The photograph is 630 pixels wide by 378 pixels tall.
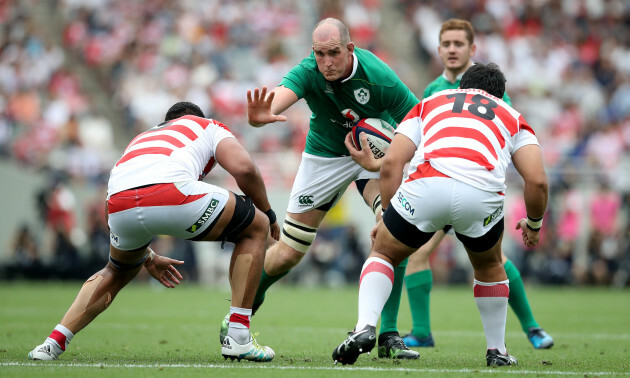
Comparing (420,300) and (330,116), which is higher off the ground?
(330,116)

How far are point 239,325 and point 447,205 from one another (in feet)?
5.69

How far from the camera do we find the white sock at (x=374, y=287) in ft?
19.3

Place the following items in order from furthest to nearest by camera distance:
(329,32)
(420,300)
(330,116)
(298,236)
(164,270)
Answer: (420,300) < (298,236) < (330,116) < (329,32) < (164,270)

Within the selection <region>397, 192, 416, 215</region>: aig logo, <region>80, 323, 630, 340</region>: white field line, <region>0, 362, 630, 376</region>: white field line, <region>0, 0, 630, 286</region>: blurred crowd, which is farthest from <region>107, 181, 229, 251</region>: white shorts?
<region>0, 0, 630, 286</region>: blurred crowd

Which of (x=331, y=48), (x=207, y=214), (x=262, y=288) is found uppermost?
(x=331, y=48)

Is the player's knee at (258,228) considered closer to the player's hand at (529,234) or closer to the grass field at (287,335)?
the grass field at (287,335)

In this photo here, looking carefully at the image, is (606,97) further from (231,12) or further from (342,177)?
(342,177)

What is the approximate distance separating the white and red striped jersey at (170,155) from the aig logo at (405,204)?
4.42 feet

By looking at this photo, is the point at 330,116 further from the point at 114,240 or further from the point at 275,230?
the point at 114,240

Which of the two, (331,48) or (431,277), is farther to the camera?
(431,277)

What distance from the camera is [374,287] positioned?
19.5 feet

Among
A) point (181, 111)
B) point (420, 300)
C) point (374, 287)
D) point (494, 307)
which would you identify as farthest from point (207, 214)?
point (420, 300)

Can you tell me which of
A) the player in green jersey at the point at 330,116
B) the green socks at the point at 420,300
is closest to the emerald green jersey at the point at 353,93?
the player in green jersey at the point at 330,116

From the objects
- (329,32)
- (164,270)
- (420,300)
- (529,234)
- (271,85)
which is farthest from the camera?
(271,85)
